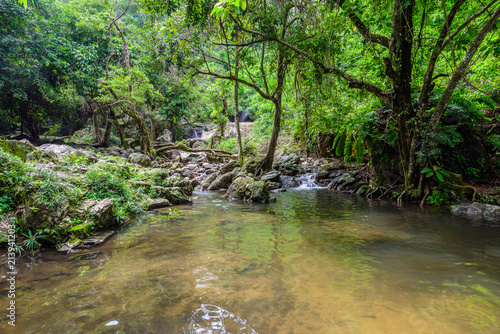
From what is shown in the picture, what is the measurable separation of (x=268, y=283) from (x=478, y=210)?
6363 mm

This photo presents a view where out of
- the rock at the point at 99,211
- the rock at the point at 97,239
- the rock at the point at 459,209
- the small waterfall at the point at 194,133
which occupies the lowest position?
the rock at the point at 97,239

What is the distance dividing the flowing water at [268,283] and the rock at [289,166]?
329 inches

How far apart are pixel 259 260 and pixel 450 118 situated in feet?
25.9

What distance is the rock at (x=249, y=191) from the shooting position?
25.0 feet

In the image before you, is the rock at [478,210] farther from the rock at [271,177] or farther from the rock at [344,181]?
the rock at [271,177]

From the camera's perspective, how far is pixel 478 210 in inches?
223

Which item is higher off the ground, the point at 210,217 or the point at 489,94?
the point at 489,94

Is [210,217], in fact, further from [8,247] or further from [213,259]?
[8,247]

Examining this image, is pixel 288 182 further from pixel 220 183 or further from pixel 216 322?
pixel 216 322

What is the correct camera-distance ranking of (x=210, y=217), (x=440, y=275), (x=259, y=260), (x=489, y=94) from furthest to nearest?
(x=489, y=94)
(x=210, y=217)
(x=259, y=260)
(x=440, y=275)

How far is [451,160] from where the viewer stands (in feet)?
23.4

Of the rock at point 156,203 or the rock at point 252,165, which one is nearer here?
the rock at point 156,203

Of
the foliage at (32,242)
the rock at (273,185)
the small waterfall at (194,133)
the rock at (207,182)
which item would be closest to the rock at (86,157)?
the foliage at (32,242)

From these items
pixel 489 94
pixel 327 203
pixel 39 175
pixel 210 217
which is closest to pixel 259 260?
pixel 210 217
